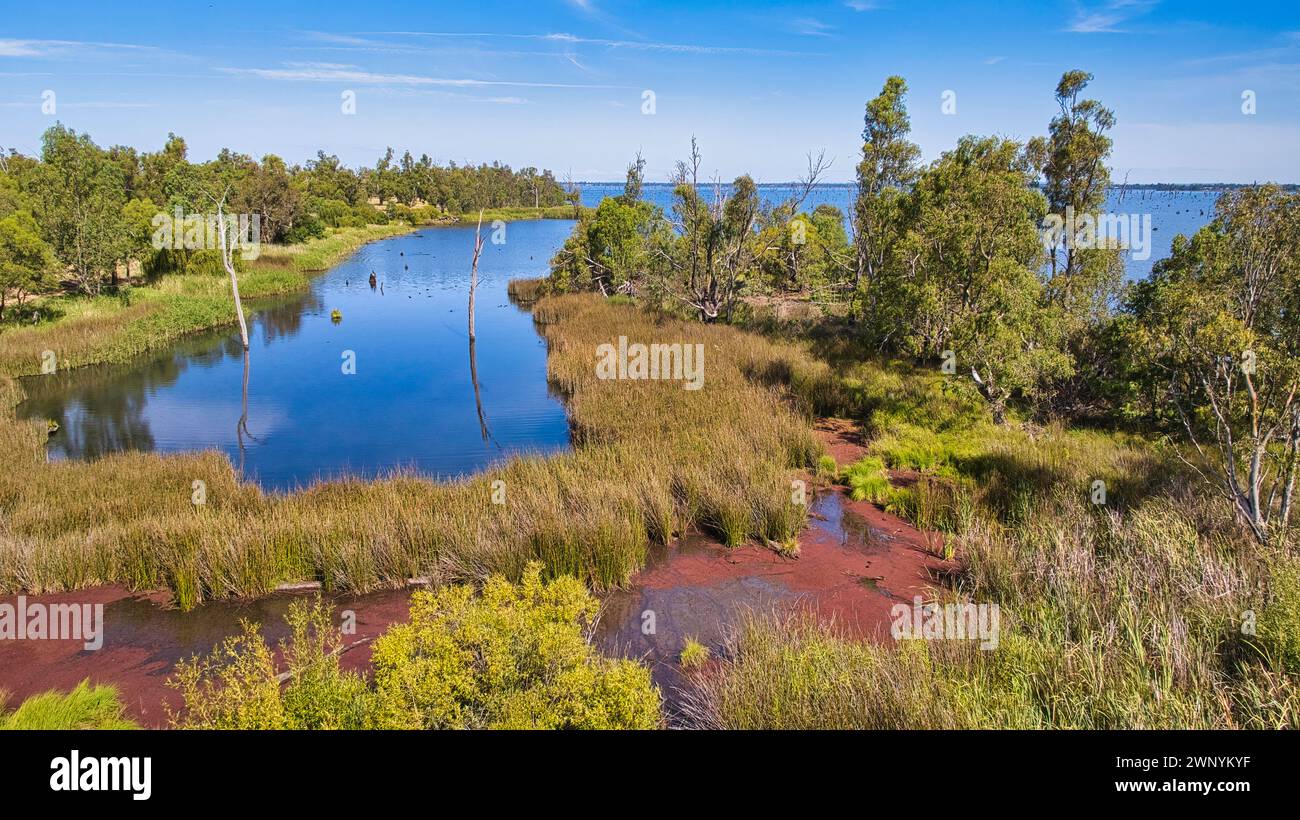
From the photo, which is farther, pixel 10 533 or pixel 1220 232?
pixel 1220 232

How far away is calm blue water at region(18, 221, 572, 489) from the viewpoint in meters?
14.0

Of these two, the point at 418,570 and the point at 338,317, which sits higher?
the point at 338,317

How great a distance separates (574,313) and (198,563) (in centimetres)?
1994

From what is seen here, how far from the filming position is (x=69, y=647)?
6918 mm

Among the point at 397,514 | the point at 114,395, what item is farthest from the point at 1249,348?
the point at 114,395

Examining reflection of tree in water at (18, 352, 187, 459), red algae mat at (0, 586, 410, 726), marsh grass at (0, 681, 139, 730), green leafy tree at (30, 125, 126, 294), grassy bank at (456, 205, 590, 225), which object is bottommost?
red algae mat at (0, 586, 410, 726)

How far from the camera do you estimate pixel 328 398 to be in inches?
713

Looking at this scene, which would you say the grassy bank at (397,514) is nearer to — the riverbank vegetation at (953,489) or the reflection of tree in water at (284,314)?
the riverbank vegetation at (953,489)

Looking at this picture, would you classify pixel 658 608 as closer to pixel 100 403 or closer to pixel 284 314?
pixel 100 403

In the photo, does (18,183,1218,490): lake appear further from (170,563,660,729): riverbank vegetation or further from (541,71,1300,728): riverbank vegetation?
(170,563,660,729): riverbank vegetation

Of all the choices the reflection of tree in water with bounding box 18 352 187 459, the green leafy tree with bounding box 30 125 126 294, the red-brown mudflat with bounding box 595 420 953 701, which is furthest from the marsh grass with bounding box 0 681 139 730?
the green leafy tree with bounding box 30 125 126 294

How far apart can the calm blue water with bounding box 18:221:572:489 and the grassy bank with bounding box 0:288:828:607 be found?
200 cm
